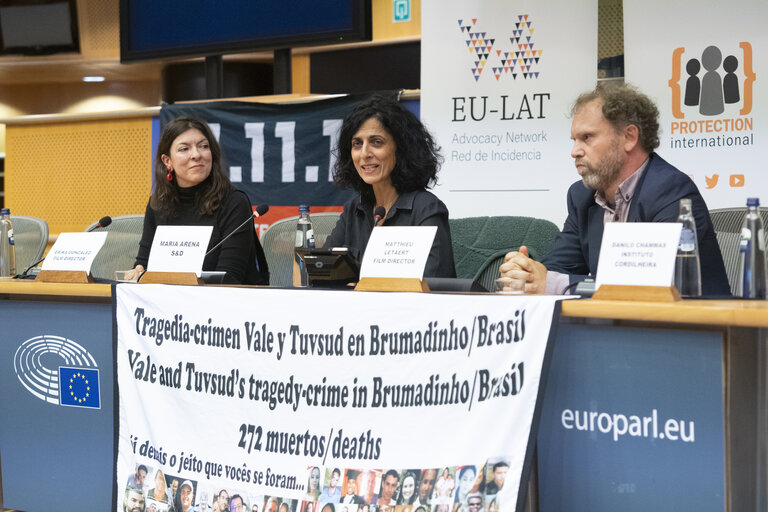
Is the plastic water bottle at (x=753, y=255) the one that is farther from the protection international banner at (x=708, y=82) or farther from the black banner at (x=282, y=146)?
the black banner at (x=282, y=146)

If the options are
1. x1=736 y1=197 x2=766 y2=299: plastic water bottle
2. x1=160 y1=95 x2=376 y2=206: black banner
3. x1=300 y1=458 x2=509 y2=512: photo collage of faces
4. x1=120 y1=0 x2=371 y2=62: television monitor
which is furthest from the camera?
x1=160 y1=95 x2=376 y2=206: black banner

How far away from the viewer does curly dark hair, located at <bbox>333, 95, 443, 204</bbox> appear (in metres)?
2.45

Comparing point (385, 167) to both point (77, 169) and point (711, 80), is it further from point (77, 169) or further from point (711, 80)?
point (77, 169)

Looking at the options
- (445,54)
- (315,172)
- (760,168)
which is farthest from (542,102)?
(315,172)

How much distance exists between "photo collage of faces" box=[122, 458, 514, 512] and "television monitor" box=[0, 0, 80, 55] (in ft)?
18.2

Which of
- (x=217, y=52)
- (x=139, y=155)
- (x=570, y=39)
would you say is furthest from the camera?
(x=139, y=155)

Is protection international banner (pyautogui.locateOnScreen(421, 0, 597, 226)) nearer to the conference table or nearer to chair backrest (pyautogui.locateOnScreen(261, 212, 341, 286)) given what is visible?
chair backrest (pyautogui.locateOnScreen(261, 212, 341, 286))

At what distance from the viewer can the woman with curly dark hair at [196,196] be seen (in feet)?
8.50

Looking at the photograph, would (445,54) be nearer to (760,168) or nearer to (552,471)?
(760,168)

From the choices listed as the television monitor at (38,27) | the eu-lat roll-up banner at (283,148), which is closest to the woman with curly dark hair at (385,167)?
the eu-lat roll-up banner at (283,148)

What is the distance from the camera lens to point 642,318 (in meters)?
1.31

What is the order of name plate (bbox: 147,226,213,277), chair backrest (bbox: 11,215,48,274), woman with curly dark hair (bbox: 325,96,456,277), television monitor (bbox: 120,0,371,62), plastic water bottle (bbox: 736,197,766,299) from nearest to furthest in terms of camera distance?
plastic water bottle (bbox: 736,197,766,299), name plate (bbox: 147,226,213,277), woman with curly dark hair (bbox: 325,96,456,277), chair backrest (bbox: 11,215,48,274), television monitor (bbox: 120,0,371,62)

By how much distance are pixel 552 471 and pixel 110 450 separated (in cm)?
105

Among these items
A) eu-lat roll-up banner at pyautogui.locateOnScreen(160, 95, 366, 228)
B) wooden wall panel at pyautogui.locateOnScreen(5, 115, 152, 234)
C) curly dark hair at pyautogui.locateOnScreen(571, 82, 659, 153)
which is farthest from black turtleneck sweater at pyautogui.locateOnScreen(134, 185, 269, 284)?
wooden wall panel at pyautogui.locateOnScreen(5, 115, 152, 234)
